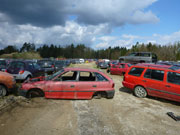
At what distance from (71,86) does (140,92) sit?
3.63 metres

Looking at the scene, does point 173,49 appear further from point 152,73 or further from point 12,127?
point 12,127

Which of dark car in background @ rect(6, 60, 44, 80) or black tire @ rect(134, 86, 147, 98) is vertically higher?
dark car in background @ rect(6, 60, 44, 80)

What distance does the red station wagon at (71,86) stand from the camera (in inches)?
212

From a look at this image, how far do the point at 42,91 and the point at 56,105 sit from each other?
3.25 feet

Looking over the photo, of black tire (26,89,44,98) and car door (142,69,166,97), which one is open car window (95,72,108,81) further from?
black tire (26,89,44,98)

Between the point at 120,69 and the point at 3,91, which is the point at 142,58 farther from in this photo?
the point at 3,91

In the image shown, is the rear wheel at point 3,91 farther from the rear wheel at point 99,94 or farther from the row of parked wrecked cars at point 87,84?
the rear wheel at point 99,94

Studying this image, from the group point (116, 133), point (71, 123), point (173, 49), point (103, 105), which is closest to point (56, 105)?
point (71, 123)

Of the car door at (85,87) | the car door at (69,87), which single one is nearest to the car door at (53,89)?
the car door at (69,87)

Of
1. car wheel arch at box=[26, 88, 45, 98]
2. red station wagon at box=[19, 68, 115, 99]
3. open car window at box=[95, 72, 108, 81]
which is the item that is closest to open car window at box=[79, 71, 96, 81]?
red station wagon at box=[19, 68, 115, 99]

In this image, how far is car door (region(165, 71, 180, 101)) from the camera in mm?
5424

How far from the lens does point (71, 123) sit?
3.76 meters

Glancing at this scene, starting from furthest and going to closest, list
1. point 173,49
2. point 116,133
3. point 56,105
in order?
point 173,49
point 56,105
point 116,133

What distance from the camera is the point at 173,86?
5.51m
